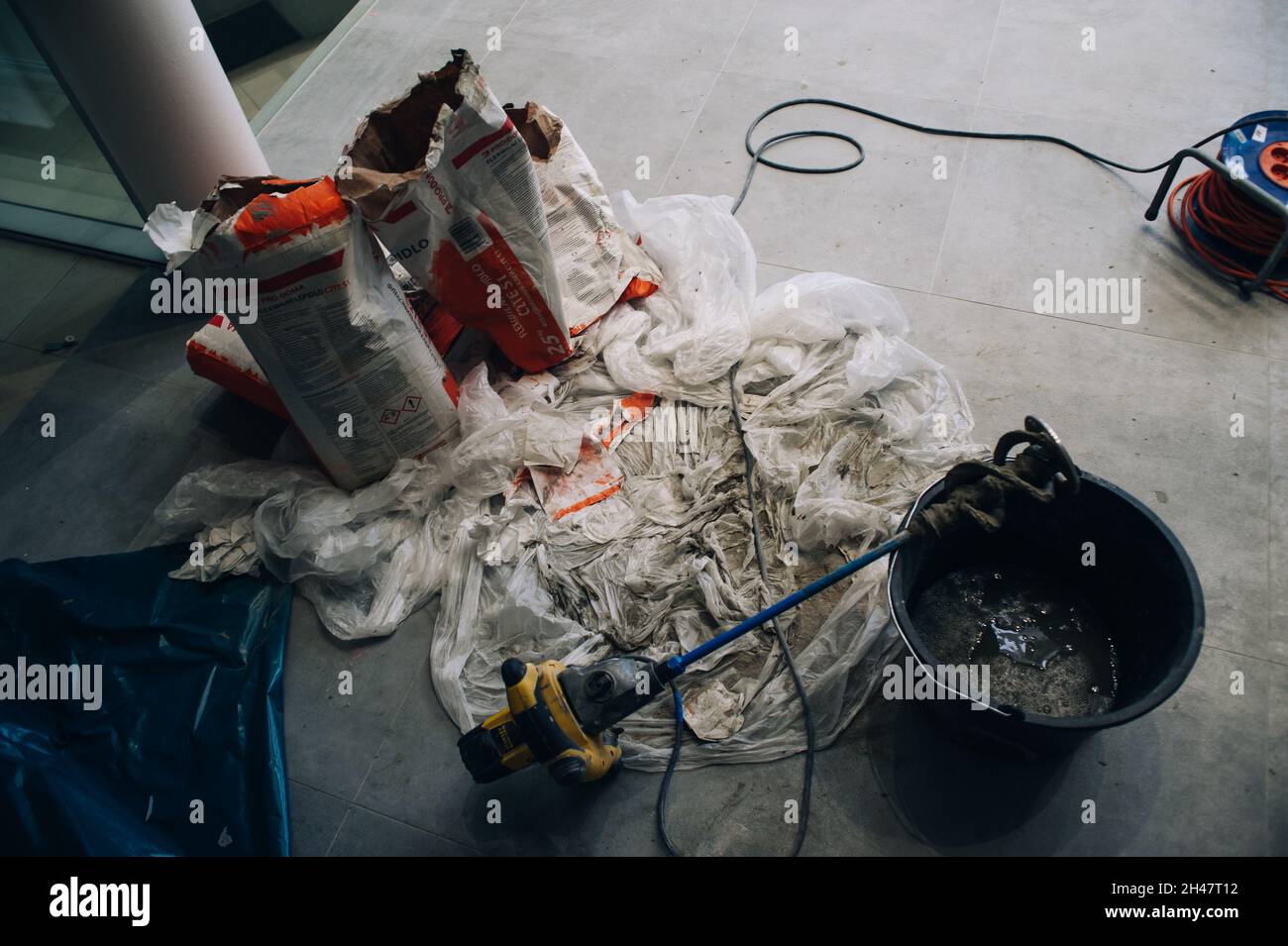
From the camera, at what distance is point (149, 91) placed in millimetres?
2125

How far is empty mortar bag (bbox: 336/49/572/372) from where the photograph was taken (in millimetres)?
1657

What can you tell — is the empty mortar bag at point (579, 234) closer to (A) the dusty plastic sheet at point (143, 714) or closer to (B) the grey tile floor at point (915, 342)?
(B) the grey tile floor at point (915, 342)

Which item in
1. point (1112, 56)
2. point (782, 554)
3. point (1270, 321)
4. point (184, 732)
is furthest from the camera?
point (1112, 56)

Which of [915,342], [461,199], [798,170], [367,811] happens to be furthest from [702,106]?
[367,811]

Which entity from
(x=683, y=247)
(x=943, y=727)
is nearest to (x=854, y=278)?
(x=683, y=247)

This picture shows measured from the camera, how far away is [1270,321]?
2.09m

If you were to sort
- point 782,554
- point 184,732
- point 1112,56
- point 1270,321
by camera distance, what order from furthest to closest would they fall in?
1. point 1112,56
2. point 1270,321
3. point 782,554
4. point 184,732

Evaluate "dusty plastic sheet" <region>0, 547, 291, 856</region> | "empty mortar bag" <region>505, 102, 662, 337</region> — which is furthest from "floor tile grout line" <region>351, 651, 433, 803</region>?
"empty mortar bag" <region>505, 102, 662, 337</region>

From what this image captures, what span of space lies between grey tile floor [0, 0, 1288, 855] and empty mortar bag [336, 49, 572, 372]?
2.13ft

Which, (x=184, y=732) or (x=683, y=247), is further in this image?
(x=683, y=247)

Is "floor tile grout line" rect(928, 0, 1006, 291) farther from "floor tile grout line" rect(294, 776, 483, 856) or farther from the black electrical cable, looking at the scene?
"floor tile grout line" rect(294, 776, 483, 856)

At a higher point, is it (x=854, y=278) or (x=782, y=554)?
(x=854, y=278)

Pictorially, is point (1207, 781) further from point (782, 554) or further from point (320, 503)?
point (320, 503)

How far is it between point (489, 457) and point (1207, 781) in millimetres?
1411
